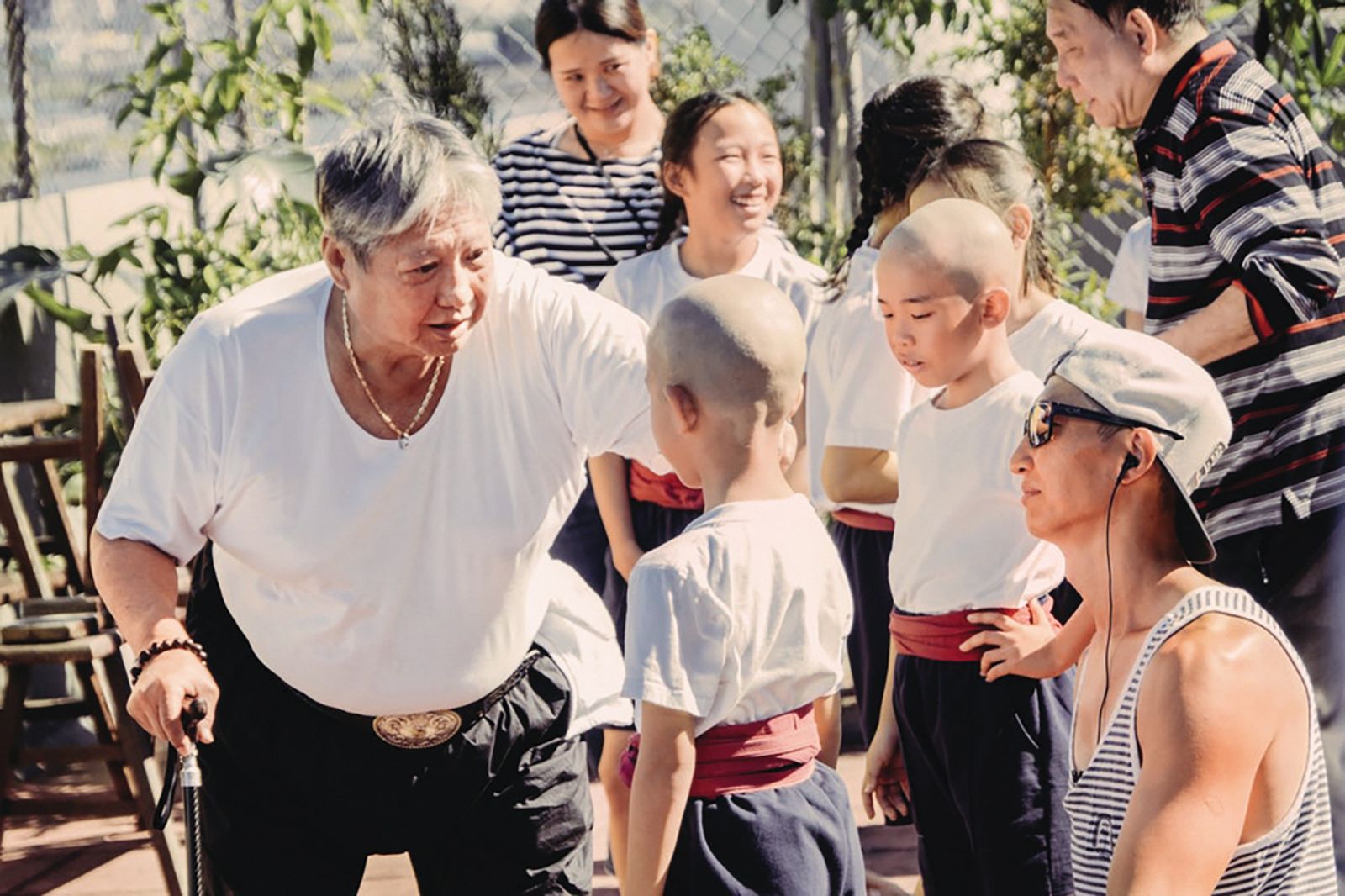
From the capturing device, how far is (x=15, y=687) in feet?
13.0

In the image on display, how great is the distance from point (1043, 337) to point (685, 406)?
1.04 metres

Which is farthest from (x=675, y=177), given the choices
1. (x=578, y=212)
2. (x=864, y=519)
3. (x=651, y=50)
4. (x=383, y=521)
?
(x=383, y=521)

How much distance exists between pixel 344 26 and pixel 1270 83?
3.44m

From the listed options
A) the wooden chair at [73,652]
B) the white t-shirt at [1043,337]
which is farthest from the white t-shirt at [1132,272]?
the wooden chair at [73,652]

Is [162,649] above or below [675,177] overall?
below

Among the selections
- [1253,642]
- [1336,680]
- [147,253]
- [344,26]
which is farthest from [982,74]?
[1253,642]

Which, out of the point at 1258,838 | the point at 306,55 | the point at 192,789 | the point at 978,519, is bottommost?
the point at 192,789

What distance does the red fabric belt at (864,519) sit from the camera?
3340mm

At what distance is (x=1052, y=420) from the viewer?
6.21ft

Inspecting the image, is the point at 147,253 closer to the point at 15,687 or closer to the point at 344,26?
the point at 344,26

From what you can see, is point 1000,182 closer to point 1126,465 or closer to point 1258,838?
point 1126,465

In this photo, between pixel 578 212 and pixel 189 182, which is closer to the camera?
pixel 578 212

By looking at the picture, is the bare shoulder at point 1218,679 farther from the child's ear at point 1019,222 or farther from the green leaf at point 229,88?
the green leaf at point 229,88

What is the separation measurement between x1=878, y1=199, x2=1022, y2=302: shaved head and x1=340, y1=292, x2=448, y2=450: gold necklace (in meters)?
0.72
